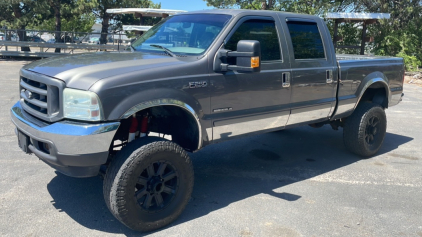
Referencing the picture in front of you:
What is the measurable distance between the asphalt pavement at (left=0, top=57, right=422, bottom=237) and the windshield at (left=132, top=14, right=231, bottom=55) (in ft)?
5.36

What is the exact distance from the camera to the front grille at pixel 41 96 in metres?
3.25

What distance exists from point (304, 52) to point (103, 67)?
258 cm

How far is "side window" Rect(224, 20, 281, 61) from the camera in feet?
13.9

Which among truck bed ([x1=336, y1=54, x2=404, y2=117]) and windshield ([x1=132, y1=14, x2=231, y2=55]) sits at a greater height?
windshield ([x1=132, y1=14, x2=231, y2=55])

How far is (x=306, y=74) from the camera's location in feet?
15.5

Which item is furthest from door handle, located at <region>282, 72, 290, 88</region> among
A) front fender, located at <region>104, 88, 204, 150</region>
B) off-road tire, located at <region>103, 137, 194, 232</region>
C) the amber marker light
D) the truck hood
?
off-road tire, located at <region>103, 137, 194, 232</region>

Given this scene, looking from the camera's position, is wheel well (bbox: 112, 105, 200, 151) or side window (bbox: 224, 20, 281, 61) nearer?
wheel well (bbox: 112, 105, 200, 151)

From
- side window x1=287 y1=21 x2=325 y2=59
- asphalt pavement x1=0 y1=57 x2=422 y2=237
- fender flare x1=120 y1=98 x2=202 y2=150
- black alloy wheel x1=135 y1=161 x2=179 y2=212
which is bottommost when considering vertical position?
asphalt pavement x1=0 y1=57 x2=422 y2=237

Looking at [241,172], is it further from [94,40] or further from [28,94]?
[94,40]

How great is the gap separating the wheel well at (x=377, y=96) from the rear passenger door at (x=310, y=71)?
134cm

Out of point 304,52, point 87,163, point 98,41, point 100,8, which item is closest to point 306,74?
point 304,52

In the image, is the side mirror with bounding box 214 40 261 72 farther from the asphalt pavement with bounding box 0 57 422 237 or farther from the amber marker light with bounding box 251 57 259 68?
the asphalt pavement with bounding box 0 57 422 237

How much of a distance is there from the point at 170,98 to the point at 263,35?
5.08 ft

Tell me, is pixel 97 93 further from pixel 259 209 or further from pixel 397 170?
pixel 397 170
